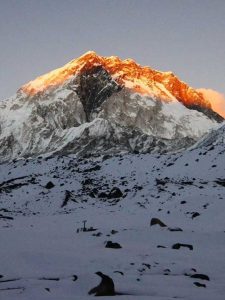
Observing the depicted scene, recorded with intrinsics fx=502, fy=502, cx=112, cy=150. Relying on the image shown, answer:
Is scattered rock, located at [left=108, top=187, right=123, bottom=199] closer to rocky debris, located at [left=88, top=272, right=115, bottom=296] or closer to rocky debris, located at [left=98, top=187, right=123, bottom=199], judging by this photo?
rocky debris, located at [left=98, top=187, right=123, bottom=199]

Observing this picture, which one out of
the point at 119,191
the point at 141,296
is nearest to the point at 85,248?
the point at 141,296

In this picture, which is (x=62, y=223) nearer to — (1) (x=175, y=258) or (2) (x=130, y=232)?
(2) (x=130, y=232)

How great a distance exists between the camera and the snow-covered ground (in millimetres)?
8656

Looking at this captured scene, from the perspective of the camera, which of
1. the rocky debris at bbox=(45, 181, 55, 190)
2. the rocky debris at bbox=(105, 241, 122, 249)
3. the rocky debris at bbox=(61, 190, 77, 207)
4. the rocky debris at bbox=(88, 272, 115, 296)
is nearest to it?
the rocky debris at bbox=(88, 272, 115, 296)

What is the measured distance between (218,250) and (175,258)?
2403 millimetres

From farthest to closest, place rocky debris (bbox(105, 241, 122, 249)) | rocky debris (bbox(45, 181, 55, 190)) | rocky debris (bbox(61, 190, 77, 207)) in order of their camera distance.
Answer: rocky debris (bbox(45, 181, 55, 190)) < rocky debris (bbox(61, 190, 77, 207)) < rocky debris (bbox(105, 241, 122, 249))

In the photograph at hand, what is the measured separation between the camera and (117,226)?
72.9 ft

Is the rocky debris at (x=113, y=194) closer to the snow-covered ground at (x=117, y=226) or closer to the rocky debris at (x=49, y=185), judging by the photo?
the snow-covered ground at (x=117, y=226)

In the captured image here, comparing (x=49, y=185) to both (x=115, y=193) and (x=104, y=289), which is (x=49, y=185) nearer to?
(x=115, y=193)

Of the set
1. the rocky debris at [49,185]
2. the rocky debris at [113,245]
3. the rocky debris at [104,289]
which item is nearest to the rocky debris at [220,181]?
the rocky debris at [49,185]

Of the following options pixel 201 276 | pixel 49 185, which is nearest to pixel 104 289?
pixel 201 276

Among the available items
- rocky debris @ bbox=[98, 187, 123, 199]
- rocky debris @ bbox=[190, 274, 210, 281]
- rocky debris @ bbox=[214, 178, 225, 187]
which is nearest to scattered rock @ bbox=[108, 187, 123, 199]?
rocky debris @ bbox=[98, 187, 123, 199]

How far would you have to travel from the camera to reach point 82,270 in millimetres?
9867

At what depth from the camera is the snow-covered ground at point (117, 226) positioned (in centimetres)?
866
